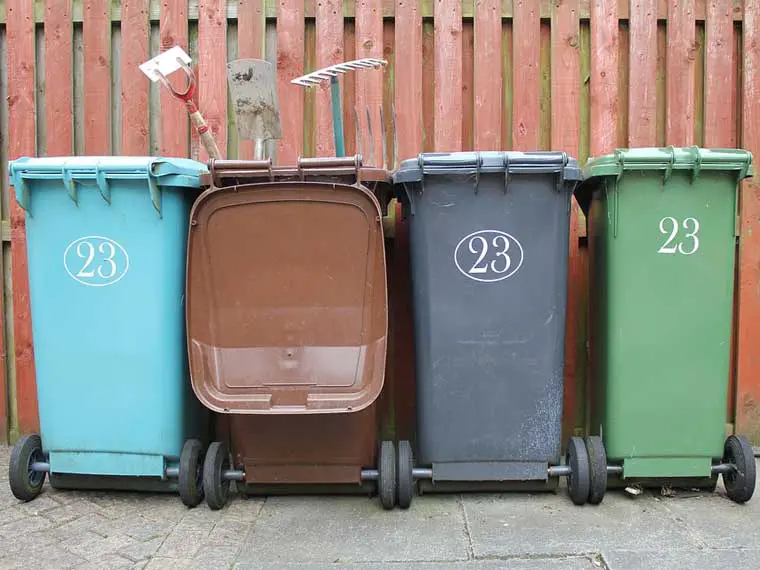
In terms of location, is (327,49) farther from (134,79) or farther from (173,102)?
(134,79)

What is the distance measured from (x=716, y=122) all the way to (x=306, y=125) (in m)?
2.36

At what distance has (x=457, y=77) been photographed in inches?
156

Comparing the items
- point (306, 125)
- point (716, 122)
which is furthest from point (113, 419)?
point (716, 122)

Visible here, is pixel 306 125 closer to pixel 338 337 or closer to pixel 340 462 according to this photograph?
pixel 338 337

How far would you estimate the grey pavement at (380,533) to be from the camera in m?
2.69

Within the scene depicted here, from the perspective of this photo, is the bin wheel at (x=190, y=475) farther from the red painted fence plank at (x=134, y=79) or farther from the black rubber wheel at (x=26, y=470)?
the red painted fence plank at (x=134, y=79)

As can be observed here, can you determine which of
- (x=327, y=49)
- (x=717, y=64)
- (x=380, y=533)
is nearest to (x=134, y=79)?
(x=327, y=49)

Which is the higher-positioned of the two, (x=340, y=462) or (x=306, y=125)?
(x=306, y=125)

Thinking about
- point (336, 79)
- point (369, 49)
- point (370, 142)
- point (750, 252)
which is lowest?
point (750, 252)

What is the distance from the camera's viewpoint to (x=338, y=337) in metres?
3.10

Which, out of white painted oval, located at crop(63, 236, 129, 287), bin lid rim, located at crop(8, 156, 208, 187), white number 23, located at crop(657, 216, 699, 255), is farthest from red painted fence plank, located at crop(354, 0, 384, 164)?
white number 23, located at crop(657, 216, 699, 255)

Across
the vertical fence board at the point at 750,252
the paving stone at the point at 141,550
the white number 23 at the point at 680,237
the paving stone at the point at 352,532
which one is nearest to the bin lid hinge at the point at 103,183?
the paving stone at the point at 141,550

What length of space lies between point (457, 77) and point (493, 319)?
1578mm

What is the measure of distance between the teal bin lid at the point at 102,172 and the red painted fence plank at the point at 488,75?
170 cm
